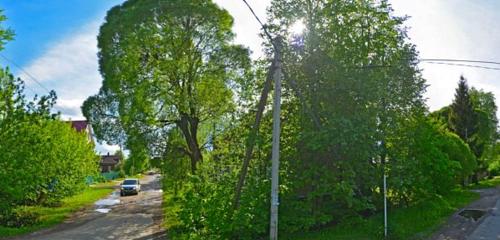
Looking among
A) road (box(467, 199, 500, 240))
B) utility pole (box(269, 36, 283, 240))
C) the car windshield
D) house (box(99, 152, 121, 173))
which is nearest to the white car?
the car windshield

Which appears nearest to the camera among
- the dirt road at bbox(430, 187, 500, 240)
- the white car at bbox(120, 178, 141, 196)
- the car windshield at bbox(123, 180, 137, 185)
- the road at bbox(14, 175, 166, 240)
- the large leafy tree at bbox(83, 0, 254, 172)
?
the dirt road at bbox(430, 187, 500, 240)

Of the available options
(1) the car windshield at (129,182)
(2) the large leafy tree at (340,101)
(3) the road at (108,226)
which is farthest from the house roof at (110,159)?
(2) the large leafy tree at (340,101)

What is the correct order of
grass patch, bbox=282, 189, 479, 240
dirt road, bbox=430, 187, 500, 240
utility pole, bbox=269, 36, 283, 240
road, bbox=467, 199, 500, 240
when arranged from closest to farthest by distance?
1. utility pole, bbox=269, 36, 283, 240
2. grass patch, bbox=282, 189, 479, 240
3. road, bbox=467, 199, 500, 240
4. dirt road, bbox=430, 187, 500, 240

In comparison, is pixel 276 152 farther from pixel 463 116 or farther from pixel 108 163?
pixel 108 163

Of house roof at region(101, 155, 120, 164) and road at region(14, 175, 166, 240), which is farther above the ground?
house roof at region(101, 155, 120, 164)

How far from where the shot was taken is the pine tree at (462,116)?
4038 cm

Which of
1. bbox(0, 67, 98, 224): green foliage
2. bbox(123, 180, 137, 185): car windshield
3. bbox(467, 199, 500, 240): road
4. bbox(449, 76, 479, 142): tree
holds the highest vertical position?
bbox(449, 76, 479, 142): tree

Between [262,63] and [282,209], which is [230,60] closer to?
[262,63]

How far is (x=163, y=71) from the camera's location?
21844mm

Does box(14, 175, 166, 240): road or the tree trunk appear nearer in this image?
box(14, 175, 166, 240): road

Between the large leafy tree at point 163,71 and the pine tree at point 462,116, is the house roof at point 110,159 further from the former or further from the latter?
the large leafy tree at point 163,71

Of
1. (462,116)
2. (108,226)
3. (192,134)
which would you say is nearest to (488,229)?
(108,226)

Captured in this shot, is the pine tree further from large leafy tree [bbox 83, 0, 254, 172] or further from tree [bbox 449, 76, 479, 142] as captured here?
large leafy tree [bbox 83, 0, 254, 172]

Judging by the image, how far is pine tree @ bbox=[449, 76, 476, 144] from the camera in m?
40.4
